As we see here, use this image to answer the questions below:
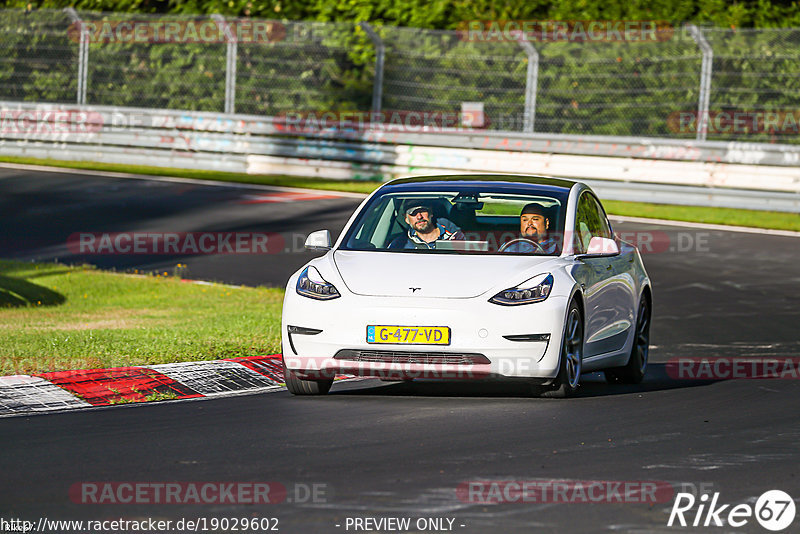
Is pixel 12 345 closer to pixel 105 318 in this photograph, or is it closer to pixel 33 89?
pixel 105 318

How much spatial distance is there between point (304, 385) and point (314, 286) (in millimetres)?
716

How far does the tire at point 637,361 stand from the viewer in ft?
36.8

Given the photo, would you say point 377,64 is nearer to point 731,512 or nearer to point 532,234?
point 532,234

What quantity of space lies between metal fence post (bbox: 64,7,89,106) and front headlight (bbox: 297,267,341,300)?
2095 cm

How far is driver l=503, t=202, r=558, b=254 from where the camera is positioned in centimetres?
1008

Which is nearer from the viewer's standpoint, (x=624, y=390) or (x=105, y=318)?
(x=624, y=390)

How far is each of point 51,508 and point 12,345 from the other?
555 cm

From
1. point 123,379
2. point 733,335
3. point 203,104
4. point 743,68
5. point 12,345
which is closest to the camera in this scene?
point 123,379

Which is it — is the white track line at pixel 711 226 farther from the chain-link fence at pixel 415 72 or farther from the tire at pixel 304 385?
the tire at pixel 304 385

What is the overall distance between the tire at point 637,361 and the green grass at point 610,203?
11.7 m

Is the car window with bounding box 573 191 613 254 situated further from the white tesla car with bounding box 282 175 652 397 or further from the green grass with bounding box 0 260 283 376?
the green grass with bounding box 0 260 283 376

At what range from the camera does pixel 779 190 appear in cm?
2411

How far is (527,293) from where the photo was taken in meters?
9.33

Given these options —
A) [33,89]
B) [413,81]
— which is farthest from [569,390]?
[33,89]
